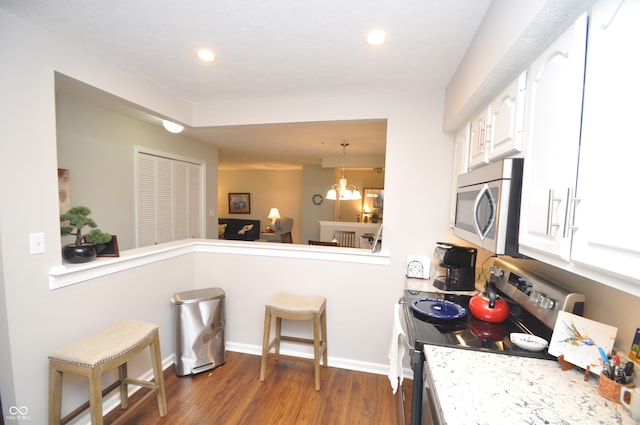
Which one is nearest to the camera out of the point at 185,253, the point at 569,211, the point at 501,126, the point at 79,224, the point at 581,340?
the point at 569,211

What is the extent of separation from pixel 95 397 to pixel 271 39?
2104mm

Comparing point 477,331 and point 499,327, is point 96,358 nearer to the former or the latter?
point 477,331

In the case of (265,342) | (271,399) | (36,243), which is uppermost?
(36,243)

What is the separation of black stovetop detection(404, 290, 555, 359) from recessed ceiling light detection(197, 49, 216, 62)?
1.99m

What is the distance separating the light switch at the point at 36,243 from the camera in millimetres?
1434

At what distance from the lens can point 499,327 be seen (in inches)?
53.1

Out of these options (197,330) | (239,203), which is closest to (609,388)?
(197,330)

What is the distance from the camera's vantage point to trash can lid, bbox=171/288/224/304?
221cm

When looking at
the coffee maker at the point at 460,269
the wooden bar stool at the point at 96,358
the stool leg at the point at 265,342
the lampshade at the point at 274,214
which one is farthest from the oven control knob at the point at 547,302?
the lampshade at the point at 274,214

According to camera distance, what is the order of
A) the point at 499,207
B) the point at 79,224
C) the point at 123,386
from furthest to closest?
the point at 123,386, the point at 79,224, the point at 499,207

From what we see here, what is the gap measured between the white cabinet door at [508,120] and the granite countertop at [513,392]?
0.86 metres

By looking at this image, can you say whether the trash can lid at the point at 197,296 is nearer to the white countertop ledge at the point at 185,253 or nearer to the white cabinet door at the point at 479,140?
the white countertop ledge at the point at 185,253

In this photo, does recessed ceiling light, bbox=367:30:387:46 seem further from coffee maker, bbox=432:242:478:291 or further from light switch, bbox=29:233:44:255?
light switch, bbox=29:233:44:255

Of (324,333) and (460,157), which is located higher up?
(460,157)
